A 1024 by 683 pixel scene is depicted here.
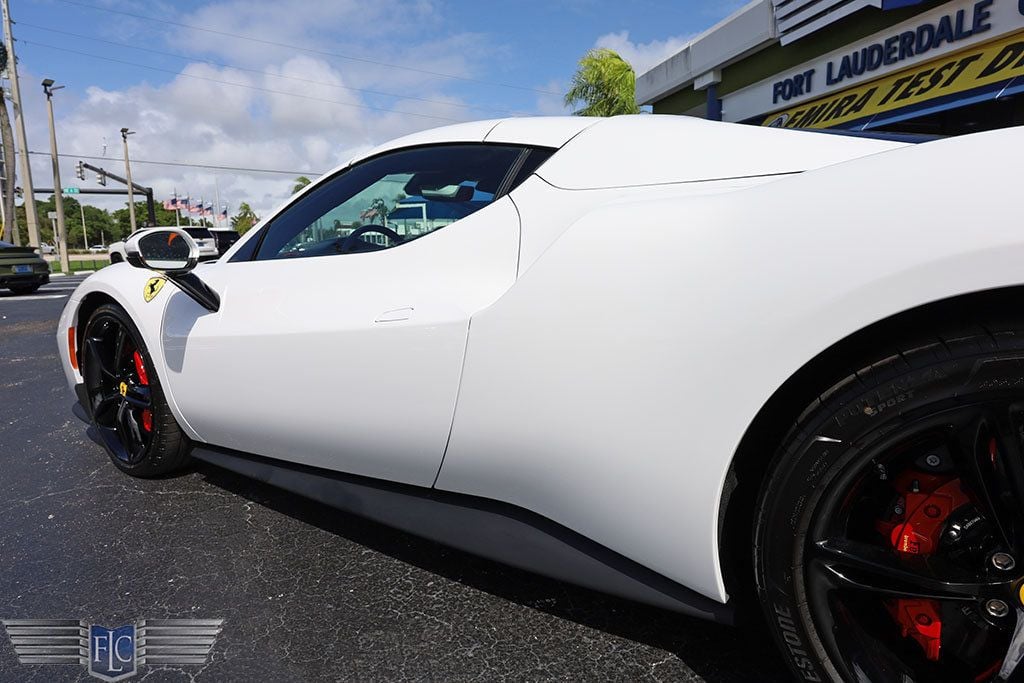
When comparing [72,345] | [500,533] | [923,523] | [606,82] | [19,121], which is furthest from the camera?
[19,121]

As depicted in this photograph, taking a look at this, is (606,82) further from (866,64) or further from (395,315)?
(395,315)

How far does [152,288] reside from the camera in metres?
2.41

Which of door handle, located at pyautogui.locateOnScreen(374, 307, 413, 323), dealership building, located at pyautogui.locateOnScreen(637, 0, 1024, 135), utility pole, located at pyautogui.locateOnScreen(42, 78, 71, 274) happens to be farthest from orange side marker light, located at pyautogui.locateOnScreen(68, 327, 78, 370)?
utility pole, located at pyautogui.locateOnScreen(42, 78, 71, 274)

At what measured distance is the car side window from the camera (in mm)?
1749

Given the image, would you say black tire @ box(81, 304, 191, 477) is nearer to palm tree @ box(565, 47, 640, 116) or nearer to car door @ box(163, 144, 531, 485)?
car door @ box(163, 144, 531, 485)

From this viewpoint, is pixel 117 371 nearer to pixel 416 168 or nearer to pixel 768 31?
pixel 416 168

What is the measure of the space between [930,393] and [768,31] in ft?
34.5

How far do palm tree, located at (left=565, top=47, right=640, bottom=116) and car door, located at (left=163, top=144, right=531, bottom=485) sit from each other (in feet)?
61.8

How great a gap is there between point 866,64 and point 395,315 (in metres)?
8.87

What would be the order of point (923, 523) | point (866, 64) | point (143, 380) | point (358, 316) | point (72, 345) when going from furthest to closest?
point (866, 64) < point (72, 345) < point (143, 380) < point (358, 316) < point (923, 523)

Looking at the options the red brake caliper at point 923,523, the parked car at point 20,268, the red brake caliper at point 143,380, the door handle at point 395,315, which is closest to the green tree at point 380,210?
the door handle at point 395,315

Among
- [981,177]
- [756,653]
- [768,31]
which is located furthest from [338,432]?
[768,31]

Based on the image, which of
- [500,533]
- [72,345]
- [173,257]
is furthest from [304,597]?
[72,345]

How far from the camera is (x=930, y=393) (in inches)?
38.7
